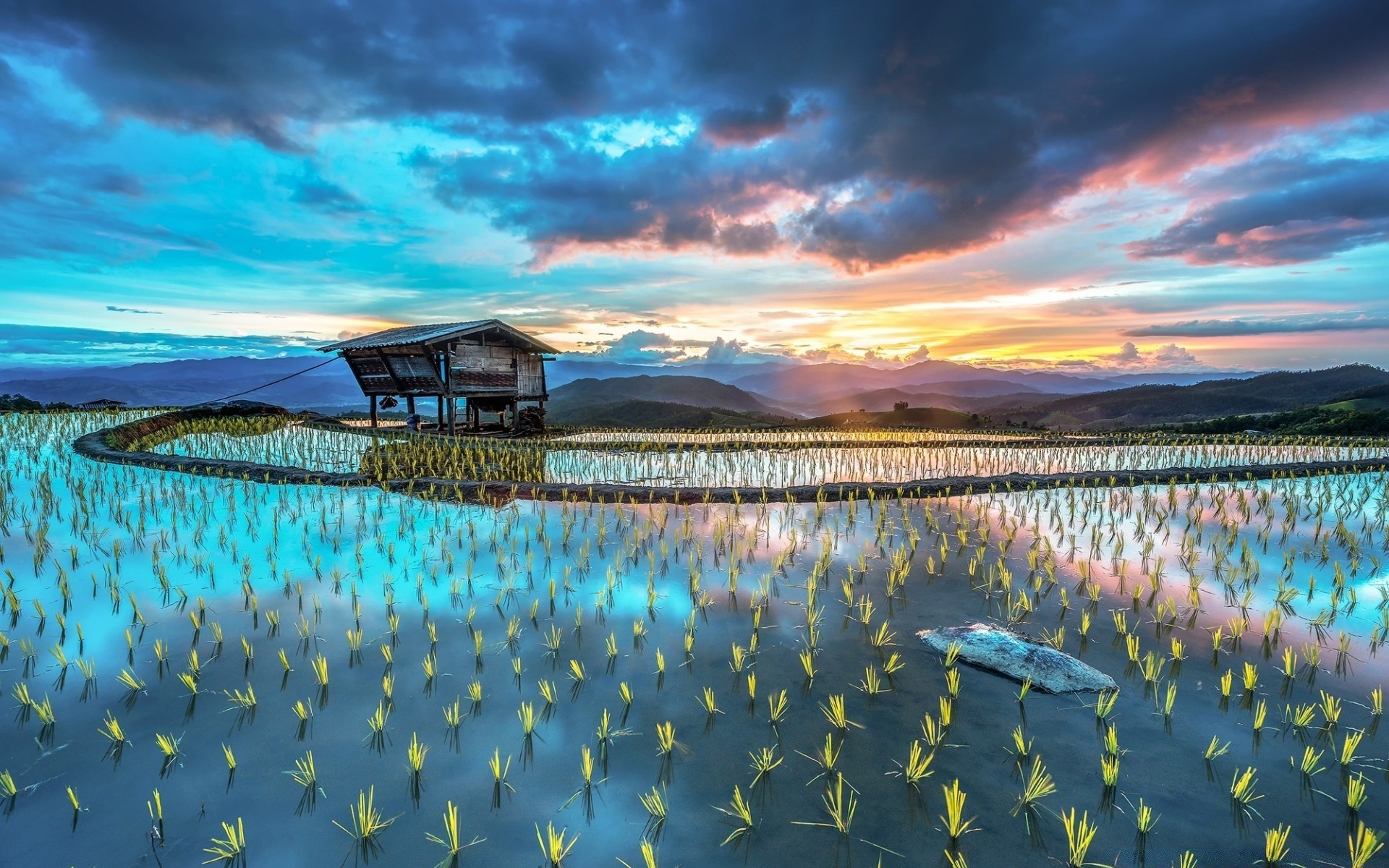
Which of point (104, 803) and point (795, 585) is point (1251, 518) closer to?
point (795, 585)

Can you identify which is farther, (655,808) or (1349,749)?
(1349,749)

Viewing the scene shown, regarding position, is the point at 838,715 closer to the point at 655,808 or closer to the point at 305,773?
the point at 655,808

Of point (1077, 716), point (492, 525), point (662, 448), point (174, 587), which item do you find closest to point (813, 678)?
point (1077, 716)

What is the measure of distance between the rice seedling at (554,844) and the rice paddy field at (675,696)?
0.07 feet

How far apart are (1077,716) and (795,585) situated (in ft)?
9.26

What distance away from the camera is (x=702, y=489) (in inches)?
425

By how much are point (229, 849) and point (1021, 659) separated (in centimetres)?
500

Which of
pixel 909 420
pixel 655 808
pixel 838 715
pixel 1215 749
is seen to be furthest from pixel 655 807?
pixel 909 420

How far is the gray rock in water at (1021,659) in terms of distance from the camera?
4027 mm

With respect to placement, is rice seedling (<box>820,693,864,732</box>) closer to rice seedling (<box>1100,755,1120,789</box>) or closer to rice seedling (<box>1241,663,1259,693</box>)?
rice seedling (<box>1100,755,1120,789</box>)

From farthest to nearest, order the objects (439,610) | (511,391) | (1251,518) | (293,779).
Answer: (511,391)
(1251,518)
(439,610)
(293,779)

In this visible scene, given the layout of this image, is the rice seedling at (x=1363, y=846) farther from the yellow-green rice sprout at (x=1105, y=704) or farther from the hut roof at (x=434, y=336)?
the hut roof at (x=434, y=336)

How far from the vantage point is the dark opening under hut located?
1942 centimetres

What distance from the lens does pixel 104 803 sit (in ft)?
9.73
